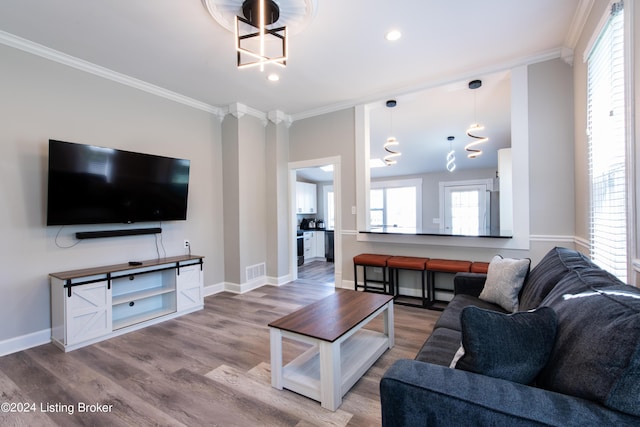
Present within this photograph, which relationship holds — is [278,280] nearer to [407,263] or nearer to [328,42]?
[407,263]

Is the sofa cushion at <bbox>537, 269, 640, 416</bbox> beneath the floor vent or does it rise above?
above

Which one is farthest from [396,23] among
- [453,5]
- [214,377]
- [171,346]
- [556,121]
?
[171,346]

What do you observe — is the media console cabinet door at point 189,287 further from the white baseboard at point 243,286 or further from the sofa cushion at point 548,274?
the sofa cushion at point 548,274

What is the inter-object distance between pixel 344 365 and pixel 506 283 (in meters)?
1.38

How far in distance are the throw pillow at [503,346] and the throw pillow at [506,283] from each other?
127cm

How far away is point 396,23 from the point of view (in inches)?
106

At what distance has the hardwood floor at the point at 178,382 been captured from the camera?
1853 mm

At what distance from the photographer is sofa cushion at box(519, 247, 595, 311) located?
171 centimetres

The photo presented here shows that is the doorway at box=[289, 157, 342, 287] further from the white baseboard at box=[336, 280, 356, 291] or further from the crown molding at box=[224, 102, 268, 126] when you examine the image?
the crown molding at box=[224, 102, 268, 126]

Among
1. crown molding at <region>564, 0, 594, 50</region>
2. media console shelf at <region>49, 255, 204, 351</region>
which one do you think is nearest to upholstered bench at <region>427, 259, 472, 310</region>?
crown molding at <region>564, 0, 594, 50</region>

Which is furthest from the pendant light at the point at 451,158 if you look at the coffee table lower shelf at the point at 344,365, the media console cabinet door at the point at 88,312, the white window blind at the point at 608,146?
the media console cabinet door at the point at 88,312

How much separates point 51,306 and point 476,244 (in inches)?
184

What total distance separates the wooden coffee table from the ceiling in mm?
2455

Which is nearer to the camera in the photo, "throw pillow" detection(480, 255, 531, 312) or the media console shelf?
"throw pillow" detection(480, 255, 531, 312)
